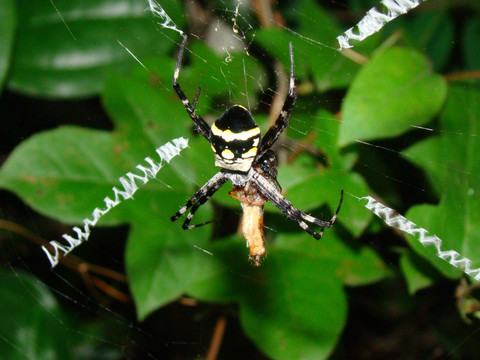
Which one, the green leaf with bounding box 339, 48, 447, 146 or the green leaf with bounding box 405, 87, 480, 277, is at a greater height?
the green leaf with bounding box 339, 48, 447, 146

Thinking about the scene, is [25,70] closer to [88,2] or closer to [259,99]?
[88,2]

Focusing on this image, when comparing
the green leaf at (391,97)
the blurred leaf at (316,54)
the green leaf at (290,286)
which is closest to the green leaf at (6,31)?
the blurred leaf at (316,54)

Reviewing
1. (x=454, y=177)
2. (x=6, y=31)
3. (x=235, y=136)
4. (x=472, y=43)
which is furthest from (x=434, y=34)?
(x=6, y=31)

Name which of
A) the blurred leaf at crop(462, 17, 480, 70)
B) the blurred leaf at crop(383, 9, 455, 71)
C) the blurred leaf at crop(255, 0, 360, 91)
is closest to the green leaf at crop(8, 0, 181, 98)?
the blurred leaf at crop(255, 0, 360, 91)

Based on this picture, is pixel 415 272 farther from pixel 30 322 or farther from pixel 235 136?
pixel 30 322

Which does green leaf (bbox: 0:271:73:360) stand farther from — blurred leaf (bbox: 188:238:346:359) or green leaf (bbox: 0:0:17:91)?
green leaf (bbox: 0:0:17:91)

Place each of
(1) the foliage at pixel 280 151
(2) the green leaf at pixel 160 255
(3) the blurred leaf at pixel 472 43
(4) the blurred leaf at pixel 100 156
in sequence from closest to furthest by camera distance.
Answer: (1) the foliage at pixel 280 151 → (2) the green leaf at pixel 160 255 → (4) the blurred leaf at pixel 100 156 → (3) the blurred leaf at pixel 472 43

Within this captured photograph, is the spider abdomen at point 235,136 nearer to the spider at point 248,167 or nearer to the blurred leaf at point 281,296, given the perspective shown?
the spider at point 248,167
